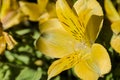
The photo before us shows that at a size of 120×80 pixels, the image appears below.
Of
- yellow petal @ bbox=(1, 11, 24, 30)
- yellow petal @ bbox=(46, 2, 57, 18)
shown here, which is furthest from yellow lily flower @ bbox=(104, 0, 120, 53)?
yellow petal @ bbox=(1, 11, 24, 30)

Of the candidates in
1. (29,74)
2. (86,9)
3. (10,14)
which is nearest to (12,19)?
(10,14)

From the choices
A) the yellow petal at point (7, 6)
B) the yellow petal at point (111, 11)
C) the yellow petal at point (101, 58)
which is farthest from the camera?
the yellow petal at point (7, 6)

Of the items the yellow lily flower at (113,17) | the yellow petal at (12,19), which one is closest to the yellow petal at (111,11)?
the yellow lily flower at (113,17)

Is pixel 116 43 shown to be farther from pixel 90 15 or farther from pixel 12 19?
pixel 12 19

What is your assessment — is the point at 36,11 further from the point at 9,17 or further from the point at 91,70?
the point at 91,70

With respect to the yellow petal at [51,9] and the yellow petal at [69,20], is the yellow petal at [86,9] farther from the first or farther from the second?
the yellow petal at [51,9]

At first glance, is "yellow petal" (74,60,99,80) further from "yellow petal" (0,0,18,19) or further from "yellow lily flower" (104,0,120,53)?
"yellow petal" (0,0,18,19)

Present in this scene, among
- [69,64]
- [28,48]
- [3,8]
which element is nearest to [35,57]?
[28,48]
